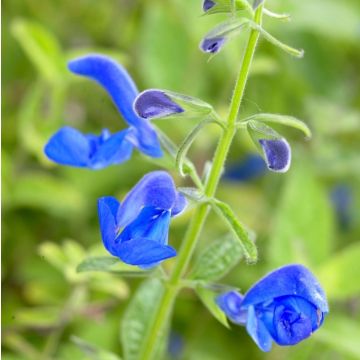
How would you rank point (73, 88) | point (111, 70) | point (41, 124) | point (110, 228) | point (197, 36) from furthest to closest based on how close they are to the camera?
1. point (73, 88)
2. point (197, 36)
3. point (41, 124)
4. point (111, 70)
5. point (110, 228)

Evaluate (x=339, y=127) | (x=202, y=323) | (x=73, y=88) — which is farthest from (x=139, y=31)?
(x=202, y=323)

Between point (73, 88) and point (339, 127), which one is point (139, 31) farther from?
point (339, 127)

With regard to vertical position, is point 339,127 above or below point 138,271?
above

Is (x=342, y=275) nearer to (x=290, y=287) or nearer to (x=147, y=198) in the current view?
(x=290, y=287)

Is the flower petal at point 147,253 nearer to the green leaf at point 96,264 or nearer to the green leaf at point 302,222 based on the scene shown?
the green leaf at point 96,264

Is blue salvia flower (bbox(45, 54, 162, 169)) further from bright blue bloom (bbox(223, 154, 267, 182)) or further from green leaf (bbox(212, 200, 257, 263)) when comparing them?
bright blue bloom (bbox(223, 154, 267, 182))

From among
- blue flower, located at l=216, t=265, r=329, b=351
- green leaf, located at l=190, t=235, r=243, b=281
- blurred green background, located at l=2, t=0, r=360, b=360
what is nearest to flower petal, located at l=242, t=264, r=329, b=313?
blue flower, located at l=216, t=265, r=329, b=351
